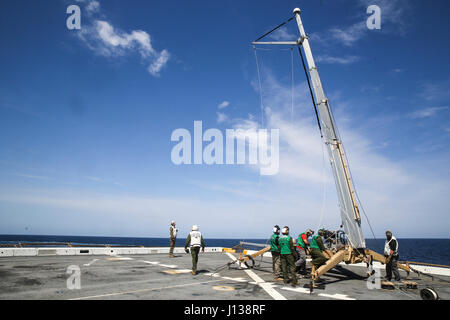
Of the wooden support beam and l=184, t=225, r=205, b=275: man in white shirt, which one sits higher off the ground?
l=184, t=225, r=205, b=275: man in white shirt

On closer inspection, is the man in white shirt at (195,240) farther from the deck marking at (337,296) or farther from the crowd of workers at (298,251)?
the deck marking at (337,296)

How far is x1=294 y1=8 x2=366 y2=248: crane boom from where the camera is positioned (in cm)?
917

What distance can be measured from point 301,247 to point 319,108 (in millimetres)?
5881

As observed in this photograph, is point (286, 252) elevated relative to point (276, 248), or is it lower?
elevated

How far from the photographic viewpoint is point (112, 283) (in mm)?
7910

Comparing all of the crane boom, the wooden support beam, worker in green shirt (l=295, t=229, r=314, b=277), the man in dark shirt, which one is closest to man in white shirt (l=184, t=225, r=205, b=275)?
worker in green shirt (l=295, t=229, r=314, b=277)

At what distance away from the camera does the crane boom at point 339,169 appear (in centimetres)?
917

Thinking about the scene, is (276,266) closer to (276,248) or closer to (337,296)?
(276,248)

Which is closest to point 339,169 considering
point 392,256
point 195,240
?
point 392,256

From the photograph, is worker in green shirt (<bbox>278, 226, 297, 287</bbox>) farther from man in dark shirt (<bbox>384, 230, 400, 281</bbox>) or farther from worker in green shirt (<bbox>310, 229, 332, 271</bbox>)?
man in dark shirt (<bbox>384, 230, 400, 281</bbox>)

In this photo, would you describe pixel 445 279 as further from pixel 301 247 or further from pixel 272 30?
pixel 272 30

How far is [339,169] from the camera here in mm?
9766

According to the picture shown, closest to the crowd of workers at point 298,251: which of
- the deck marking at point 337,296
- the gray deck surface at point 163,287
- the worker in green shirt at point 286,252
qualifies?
the worker in green shirt at point 286,252
